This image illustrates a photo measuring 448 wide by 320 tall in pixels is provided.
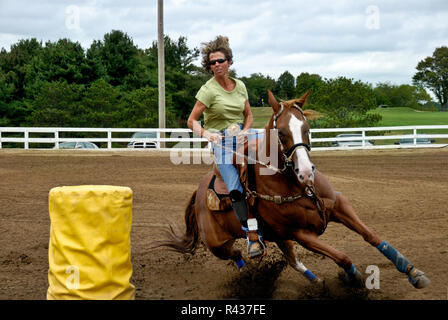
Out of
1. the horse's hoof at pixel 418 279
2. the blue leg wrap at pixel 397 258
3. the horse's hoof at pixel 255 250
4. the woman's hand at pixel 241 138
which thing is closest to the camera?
the horse's hoof at pixel 418 279

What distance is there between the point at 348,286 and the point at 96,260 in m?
2.65

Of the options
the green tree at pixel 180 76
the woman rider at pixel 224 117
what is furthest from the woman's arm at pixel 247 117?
the green tree at pixel 180 76

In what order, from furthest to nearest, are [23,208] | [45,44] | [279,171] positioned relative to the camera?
[45,44] < [23,208] < [279,171]

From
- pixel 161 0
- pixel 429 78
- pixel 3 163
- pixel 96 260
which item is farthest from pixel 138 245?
pixel 429 78

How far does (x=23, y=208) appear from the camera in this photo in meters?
10.8

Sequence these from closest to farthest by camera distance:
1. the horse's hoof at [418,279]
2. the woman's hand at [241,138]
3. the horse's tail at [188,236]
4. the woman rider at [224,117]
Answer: the horse's hoof at [418,279] → the woman rider at [224,117] → the woman's hand at [241,138] → the horse's tail at [188,236]

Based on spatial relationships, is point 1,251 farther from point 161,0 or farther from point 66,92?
point 66,92

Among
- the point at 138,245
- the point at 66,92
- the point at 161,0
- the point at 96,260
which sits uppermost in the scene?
the point at 161,0

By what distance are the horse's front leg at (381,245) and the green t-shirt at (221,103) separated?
4.80 feet

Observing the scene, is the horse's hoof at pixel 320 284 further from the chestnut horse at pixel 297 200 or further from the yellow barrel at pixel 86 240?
the yellow barrel at pixel 86 240

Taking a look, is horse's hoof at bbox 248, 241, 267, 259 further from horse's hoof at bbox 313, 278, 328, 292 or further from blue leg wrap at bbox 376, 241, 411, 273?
blue leg wrap at bbox 376, 241, 411, 273

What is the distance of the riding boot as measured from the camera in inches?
218

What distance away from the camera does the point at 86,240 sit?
4715 mm

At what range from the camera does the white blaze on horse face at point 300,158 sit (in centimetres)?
464
